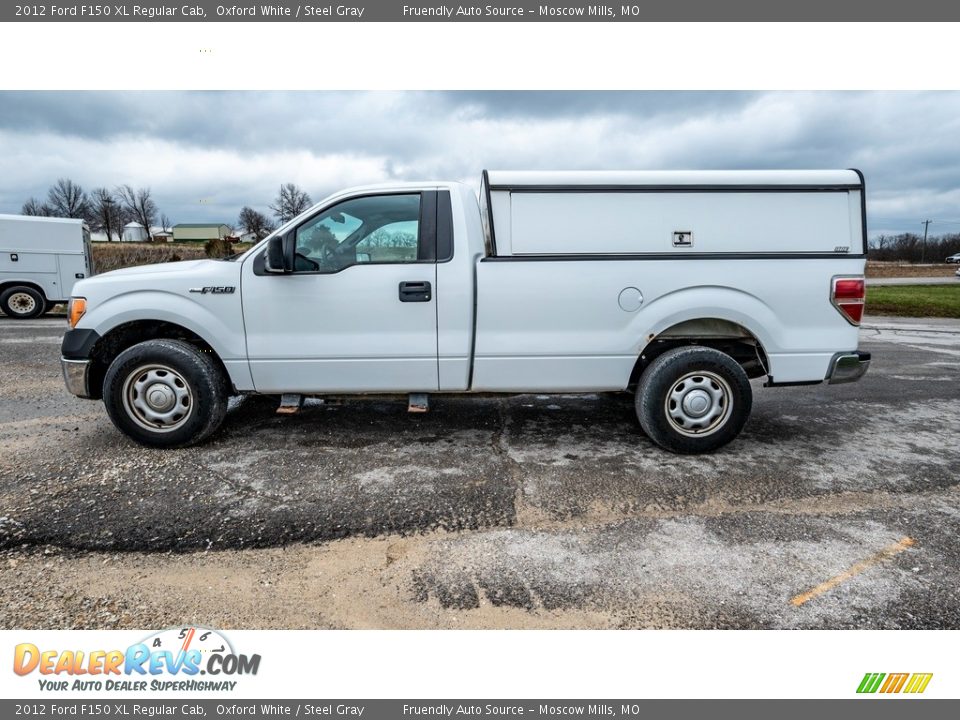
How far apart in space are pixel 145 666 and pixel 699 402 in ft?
11.9

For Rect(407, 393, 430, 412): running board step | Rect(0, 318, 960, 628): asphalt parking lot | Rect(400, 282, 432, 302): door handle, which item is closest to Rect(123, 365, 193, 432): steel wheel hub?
Rect(0, 318, 960, 628): asphalt parking lot

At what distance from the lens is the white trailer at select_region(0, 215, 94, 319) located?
1323cm

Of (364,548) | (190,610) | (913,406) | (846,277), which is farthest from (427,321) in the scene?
(913,406)

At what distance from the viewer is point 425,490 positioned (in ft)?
11.7

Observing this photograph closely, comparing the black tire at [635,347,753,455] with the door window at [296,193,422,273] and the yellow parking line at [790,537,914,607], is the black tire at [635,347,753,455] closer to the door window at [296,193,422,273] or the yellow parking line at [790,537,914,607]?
the yellow parking line at [790,537,914,607]

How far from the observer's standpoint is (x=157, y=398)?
4.11 meters

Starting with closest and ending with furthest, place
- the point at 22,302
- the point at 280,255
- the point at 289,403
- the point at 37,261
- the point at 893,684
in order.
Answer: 1. the point at 893,684
2. the point at 280,255
3. the point at 289,403
4. the point at 37,261
5. the point at 22,302

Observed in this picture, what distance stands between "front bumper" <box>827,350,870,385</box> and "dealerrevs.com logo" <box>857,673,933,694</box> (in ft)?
8.25

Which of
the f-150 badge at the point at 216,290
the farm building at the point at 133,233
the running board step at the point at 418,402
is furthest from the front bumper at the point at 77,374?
the farm building at the point at 133,233

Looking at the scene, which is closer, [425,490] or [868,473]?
[425,490]

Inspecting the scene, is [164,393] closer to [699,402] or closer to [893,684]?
[699,402]

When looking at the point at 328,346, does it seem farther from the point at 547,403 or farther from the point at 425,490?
the point at 547,403

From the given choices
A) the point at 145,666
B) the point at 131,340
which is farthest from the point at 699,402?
the point at 131,340

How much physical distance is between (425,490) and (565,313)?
161 centimetres
